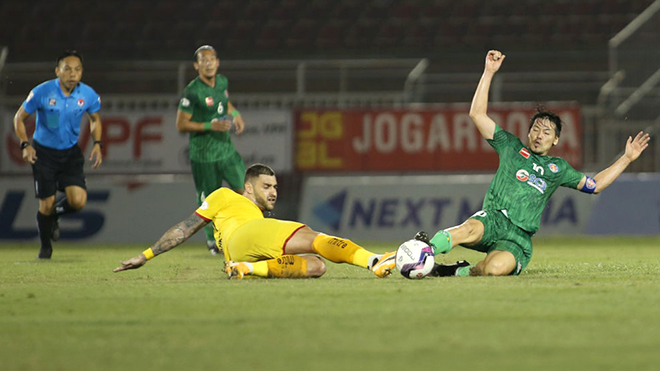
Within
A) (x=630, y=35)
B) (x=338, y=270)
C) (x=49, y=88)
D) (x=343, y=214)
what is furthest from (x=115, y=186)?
(x=630, y=35)

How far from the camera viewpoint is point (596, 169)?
15.9m

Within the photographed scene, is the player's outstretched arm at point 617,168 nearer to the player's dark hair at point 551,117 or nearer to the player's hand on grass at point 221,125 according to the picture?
the player's dark hair at point 551,117

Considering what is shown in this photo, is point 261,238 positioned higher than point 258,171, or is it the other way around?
point 258,171

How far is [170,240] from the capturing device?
7566 millimetres

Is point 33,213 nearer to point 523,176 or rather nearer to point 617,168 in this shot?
point 523,176

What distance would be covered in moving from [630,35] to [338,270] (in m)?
9.34

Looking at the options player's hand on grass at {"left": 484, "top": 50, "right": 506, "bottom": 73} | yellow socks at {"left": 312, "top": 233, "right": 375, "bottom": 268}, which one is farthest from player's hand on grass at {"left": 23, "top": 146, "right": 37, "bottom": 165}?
player's hand on grass at {"left": 484, "top": 50, "right": 506, "bottom": 73}

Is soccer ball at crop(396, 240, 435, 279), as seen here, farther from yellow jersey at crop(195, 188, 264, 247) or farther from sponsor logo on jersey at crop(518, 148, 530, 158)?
sponsor logo on jersey at crop(518, 148, 530, 158)

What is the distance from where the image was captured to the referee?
35.2 ft

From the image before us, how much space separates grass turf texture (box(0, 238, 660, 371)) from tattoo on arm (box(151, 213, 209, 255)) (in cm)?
27

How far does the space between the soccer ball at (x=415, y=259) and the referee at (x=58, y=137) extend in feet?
15.6

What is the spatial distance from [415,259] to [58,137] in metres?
5.21

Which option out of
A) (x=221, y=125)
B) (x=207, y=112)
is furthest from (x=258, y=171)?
(x=207, y=112)

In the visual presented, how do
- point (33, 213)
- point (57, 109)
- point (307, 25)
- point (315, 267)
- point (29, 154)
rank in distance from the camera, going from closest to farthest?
point (315, 267) < point (29, 154) < point (57, 109) < point (33, 213) < point (307, 25)
